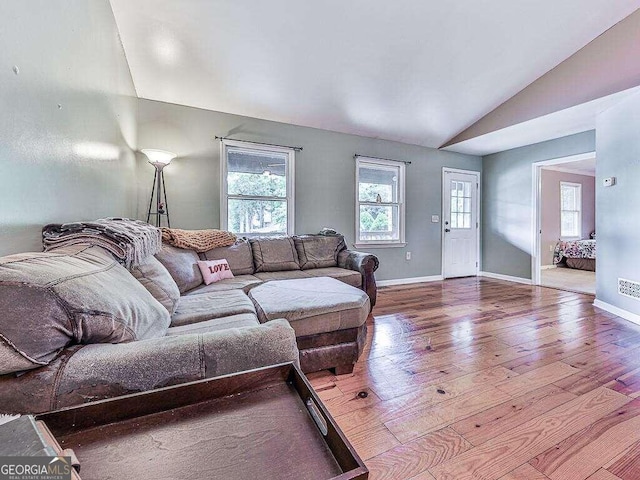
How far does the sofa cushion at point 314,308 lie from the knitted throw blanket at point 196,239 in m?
0.91

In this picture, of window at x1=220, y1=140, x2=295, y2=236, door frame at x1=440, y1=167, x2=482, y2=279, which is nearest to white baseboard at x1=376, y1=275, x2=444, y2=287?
door frame at x1=440, y1=167, x2=482, y2=279

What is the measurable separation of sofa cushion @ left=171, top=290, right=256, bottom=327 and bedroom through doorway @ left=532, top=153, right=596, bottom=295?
17.2ft

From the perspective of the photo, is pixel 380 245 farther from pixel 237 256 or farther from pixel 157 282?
pixel 157 282

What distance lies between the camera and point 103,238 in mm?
1308

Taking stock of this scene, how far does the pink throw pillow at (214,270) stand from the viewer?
2.40 meters

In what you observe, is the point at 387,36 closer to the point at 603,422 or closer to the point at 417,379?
the point at 417,379

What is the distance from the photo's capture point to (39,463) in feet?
1.19

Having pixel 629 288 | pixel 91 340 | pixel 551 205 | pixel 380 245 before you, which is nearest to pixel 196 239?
pixel 91 340

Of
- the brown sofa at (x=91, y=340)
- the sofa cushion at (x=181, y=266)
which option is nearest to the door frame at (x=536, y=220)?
the sofa cushion at (x=181, y=266)

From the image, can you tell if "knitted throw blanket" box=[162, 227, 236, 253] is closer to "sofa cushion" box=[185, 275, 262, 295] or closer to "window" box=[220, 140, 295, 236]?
"sofa cushion" box=[185, 275, 262, 295]

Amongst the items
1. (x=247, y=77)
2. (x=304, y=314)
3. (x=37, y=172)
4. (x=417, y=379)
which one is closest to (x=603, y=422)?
(x=417, y=379)

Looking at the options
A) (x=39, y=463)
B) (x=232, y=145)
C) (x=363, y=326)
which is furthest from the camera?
(x=232, y=145)

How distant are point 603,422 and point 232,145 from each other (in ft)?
12.4

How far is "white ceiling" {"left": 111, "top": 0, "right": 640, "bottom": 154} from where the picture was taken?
233 cm
